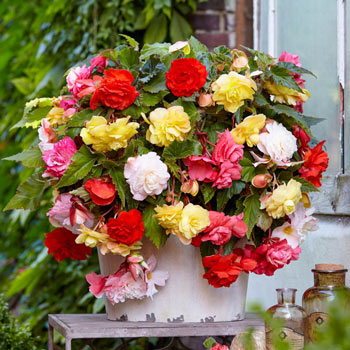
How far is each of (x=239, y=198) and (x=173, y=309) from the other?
0.90 ft

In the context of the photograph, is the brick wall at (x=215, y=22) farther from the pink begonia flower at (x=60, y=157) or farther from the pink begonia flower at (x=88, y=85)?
the pink begonia flower at (x=60, y=157)

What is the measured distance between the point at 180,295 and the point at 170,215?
21cm

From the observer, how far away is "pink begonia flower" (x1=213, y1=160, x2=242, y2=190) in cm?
119

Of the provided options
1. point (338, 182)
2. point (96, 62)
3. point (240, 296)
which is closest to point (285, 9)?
point (338, 182)

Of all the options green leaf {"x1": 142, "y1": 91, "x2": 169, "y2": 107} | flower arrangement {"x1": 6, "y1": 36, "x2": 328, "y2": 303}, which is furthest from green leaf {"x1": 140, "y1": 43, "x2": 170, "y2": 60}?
green leaf {"x1": 142, "y1": 91, "x2": 169, "y2": 107}

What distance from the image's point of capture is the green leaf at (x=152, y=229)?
1.20 m

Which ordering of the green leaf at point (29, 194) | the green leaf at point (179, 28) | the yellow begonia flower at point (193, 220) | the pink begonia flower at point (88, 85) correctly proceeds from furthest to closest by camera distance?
the green leaf at point (179, 28), the green leaf at point (29, 194), the pink begonia flower at point (88, 85), the yellow begonia flower at point (193, 220)

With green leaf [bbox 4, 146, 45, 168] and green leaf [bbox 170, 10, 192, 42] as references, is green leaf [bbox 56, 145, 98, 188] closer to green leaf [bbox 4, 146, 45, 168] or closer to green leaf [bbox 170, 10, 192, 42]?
green leaf [bbox 4, 146, 45, 168]

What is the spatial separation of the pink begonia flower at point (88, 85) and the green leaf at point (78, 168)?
0.41 feet

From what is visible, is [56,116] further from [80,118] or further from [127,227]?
[127,227]

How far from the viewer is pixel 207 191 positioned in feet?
4.01

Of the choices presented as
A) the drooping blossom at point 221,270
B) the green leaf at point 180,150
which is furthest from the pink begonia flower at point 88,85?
the drooping blossom at point 221,270

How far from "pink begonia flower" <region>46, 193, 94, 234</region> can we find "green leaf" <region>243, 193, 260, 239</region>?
1.03ft

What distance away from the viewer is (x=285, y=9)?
1.84 meters
